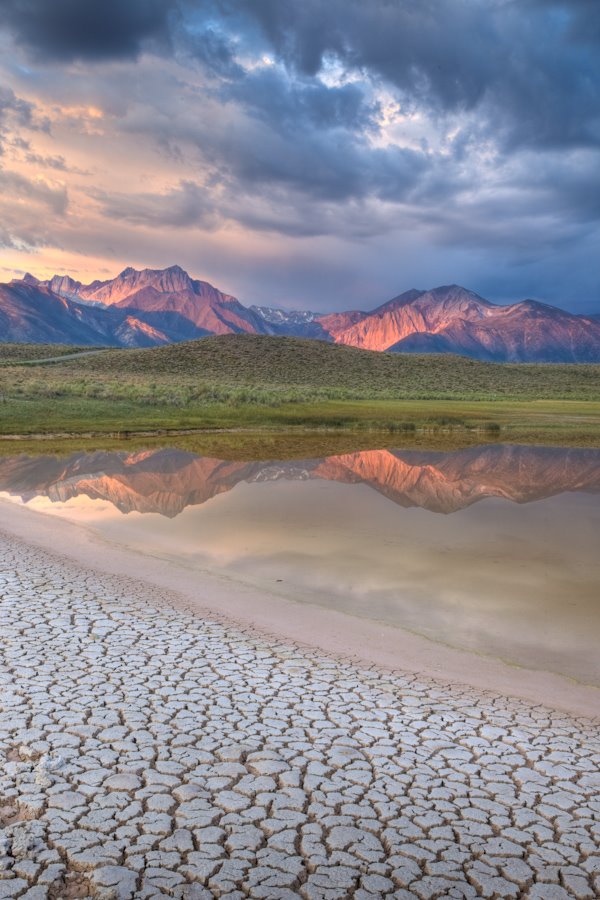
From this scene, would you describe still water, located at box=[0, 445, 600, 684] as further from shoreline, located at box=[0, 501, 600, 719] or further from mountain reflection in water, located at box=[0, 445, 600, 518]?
shoreline, located at box=[0, 501, 600, 719]

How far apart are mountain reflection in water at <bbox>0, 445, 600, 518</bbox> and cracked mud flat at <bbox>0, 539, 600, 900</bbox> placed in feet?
36.6

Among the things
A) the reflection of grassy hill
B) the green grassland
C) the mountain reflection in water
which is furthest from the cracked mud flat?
the green grassland

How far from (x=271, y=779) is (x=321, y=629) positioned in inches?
156

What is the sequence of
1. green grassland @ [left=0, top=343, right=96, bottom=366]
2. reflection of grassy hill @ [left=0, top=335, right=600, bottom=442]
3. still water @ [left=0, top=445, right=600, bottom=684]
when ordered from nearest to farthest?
still water @ [left=0, top=445, right=600, bottom=684] < reflection of grassy hill @ [left=0, top=335, right=600, bottom=442] < green grassland @ [left=0, top=343, right=96, bottom=366]

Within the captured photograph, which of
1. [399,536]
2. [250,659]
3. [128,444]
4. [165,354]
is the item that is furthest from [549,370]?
[250,659]

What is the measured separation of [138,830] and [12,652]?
3958 mm

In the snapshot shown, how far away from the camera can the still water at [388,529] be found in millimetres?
10750

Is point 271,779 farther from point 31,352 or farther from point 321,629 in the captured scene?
point 31,352

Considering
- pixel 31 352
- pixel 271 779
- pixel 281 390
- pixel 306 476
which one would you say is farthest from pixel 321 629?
pixel 31 352

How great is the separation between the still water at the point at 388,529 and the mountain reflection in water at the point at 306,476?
0.23ft

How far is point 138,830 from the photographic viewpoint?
5.32m

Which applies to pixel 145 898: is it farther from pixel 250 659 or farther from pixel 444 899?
pixel 250 659

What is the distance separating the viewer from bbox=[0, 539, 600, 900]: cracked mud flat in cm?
493

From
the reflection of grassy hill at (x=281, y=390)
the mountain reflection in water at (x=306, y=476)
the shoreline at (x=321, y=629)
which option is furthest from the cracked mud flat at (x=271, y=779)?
the reflection of grassy hill at (x=281, y=390)
